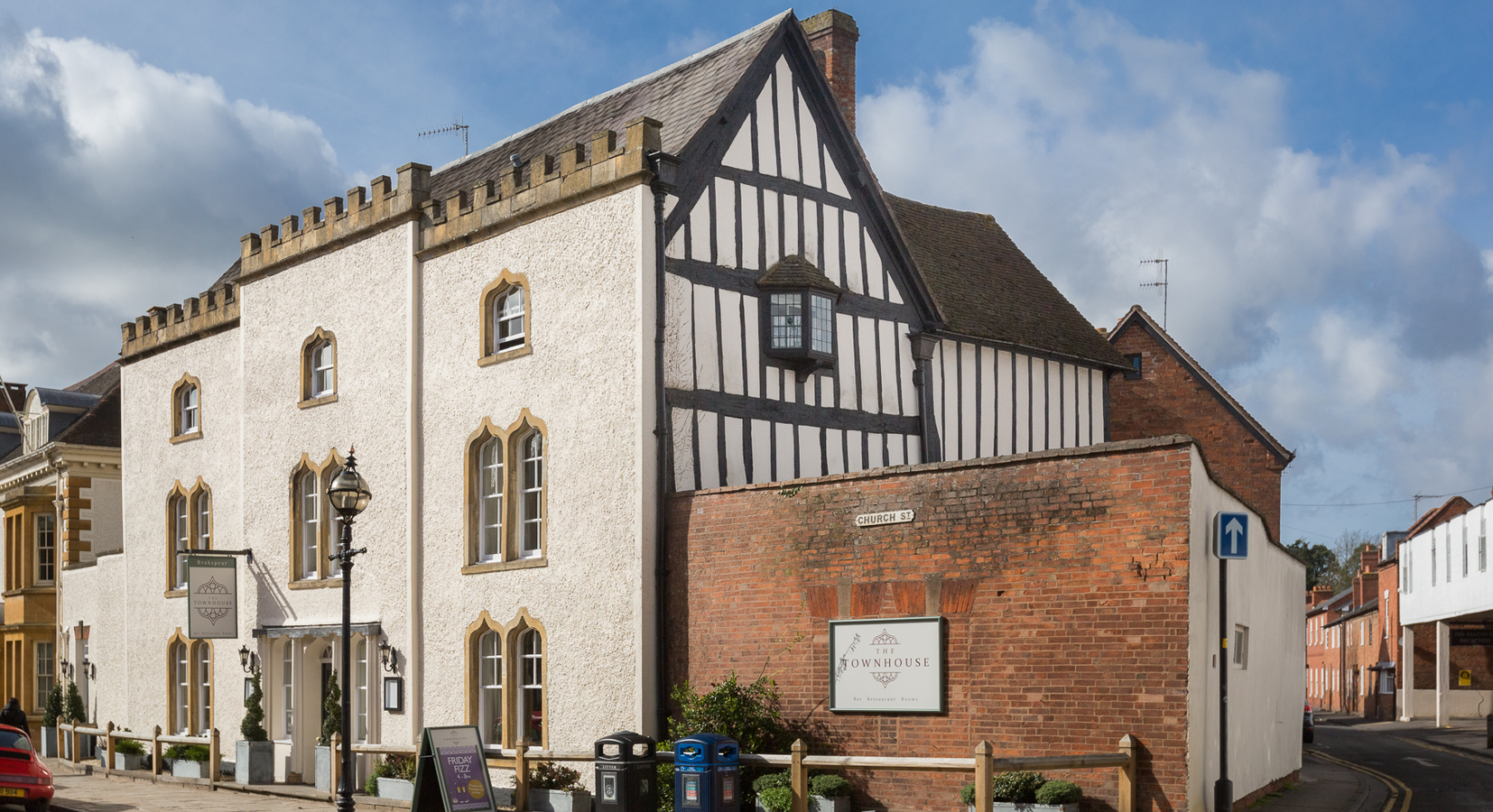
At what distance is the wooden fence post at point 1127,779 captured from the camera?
14.3 meters

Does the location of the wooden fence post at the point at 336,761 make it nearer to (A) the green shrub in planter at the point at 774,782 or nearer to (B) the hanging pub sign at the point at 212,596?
(B) the hanging pub sign at the point at 212,596

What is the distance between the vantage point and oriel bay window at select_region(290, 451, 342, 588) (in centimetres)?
2452

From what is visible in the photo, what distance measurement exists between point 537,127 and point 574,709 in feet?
37.2

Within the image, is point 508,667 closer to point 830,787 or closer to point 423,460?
point 423,460

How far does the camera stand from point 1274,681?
1966cm

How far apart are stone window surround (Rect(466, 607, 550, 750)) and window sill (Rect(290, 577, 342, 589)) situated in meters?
3.81

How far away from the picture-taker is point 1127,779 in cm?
1433

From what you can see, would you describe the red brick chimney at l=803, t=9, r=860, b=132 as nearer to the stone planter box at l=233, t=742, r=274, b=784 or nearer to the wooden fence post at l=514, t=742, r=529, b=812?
the wooden fence post at l=514, t=742, r=529, b=812

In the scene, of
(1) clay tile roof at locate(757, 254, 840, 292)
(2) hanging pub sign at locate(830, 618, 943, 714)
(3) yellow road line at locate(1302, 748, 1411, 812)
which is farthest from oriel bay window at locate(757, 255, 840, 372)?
(3) yellow road line at locate(1302, 748, 1411, 812)

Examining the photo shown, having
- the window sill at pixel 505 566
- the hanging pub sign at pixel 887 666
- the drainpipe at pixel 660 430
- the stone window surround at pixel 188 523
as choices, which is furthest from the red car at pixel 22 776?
the hanging pub sign at pixel 887 666

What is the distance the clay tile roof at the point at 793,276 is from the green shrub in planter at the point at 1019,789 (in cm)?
848

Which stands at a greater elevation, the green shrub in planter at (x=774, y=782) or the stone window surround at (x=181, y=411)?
the stone window surround at (x=181, y=411)

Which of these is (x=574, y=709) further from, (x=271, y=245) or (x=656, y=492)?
(x=271, y=245)

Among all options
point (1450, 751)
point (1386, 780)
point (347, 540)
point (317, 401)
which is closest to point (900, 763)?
point (347, 540)
